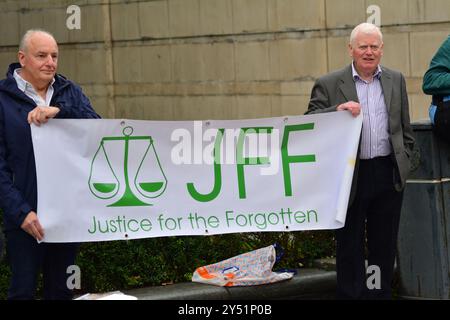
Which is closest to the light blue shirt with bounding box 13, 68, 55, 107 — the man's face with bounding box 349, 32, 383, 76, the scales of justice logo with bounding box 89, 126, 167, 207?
the scales of justice logo with bounding box 89, 126, 167, 207

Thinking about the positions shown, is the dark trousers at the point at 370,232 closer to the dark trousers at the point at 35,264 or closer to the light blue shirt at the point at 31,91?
the dark trousers at the point at 35,264

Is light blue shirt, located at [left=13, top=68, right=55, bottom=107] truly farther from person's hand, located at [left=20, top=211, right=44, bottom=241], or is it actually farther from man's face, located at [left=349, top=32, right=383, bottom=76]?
man's face, located at [left=349, top=32, right=383, bottom=76]

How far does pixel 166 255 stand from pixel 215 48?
26.9 feet

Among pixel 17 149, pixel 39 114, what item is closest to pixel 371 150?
pixel 39 114

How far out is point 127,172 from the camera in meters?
7.20

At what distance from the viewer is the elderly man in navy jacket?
6449mm

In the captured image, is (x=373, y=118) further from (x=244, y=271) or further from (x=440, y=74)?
(x=244, y=271)

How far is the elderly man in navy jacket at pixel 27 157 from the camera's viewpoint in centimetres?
645

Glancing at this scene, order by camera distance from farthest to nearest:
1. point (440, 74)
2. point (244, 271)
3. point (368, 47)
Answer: point (244, 271) < point (440, 74) < point (368, 47)

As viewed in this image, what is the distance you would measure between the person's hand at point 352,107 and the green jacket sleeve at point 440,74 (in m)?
0.74

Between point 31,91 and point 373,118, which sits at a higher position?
point 31,91

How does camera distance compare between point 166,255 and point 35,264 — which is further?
point 166,255
